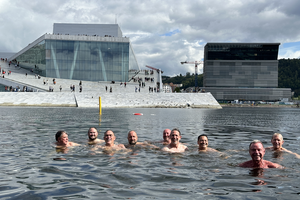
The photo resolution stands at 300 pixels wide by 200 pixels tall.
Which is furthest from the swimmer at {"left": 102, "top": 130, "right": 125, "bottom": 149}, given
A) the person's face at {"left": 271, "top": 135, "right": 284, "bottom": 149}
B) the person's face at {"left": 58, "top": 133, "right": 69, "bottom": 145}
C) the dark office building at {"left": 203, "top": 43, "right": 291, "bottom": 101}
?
the dark office building at {"left": 203, "top": 43, "right": 291, "bottom": 101}

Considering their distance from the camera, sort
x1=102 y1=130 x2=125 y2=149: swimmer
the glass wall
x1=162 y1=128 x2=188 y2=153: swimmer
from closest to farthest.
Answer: x1=162 y1=128 x2=188 y2=153: swimmer
x1=102 y1=130 x2=125 y2=149: swimmer
the glass wall

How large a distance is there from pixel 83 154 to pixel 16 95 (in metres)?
44.2

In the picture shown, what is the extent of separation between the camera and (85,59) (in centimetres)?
6812

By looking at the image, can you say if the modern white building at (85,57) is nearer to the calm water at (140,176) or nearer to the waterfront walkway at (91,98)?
the waterfront walkway at (91,98)

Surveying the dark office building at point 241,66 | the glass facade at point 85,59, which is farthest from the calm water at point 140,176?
the dark office building at point 241,66

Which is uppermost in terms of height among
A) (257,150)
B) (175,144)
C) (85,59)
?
(85,59)

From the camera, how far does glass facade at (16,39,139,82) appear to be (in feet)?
222

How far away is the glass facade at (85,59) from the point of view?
67625mm

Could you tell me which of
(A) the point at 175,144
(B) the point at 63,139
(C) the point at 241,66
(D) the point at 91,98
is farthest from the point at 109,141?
(C) the point at 241,66

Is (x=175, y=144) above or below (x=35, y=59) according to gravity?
below

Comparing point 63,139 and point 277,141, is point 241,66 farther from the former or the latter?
point 63,139

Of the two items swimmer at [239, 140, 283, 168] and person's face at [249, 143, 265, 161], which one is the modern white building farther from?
person's face at [249, 143, 265, 161]

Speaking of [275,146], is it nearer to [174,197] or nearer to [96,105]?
[174,197]

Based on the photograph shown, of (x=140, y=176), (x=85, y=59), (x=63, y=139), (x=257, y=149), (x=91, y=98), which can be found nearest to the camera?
(x=140, y=176)
